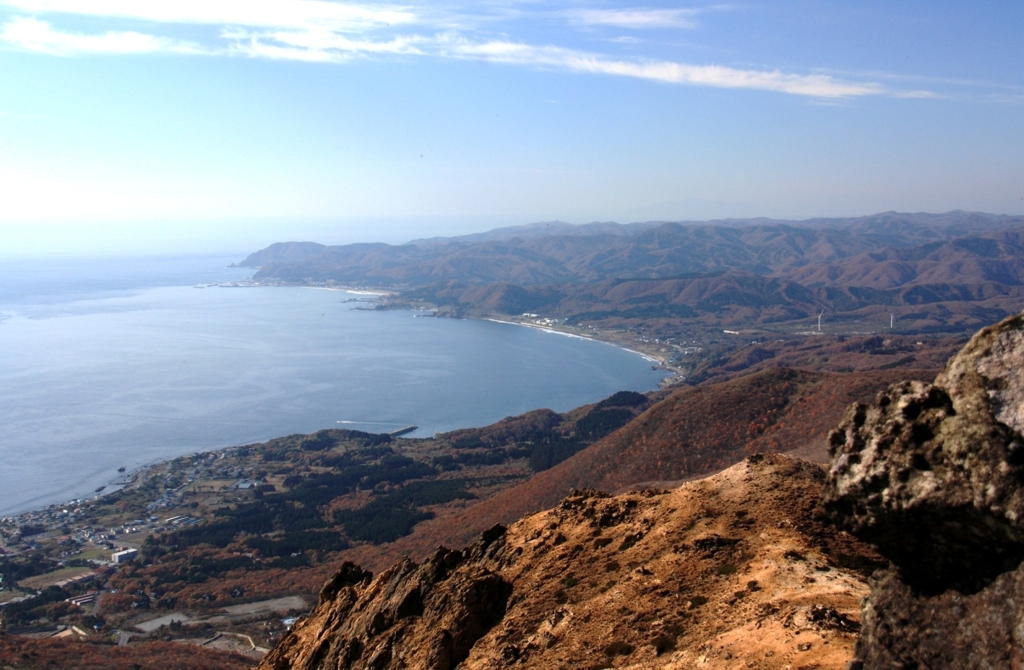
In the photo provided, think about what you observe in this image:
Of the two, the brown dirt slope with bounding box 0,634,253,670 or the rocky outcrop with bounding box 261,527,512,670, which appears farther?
the brown dirt slope with bounding box 0,634,253,670

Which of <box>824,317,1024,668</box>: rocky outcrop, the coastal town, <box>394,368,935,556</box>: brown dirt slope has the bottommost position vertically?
the coastal town

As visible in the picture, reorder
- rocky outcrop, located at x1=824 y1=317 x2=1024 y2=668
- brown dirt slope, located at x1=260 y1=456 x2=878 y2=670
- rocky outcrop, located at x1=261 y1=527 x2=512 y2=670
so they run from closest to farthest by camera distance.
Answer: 1. rocky outcrop, located at x1=824 y1=317 x2=1024 y2=668
2. brown dirt slope, located at x1=260 y1=456 x2=878 y2=670
3. rocky outcrop, located at x1=261 y1=527 x2=512 y2=670

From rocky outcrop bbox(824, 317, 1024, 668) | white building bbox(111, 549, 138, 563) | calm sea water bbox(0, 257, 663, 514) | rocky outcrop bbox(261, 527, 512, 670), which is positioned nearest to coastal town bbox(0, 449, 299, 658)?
white building bbox(111, 549, 138, 563)

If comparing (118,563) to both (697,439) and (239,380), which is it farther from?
(239,380)

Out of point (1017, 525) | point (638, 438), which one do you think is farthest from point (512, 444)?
point (1017, 525)

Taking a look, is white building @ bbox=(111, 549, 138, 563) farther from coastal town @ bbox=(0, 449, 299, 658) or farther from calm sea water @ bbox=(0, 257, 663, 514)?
calm sea water @ bbox=(0, 257, 663, 514)
